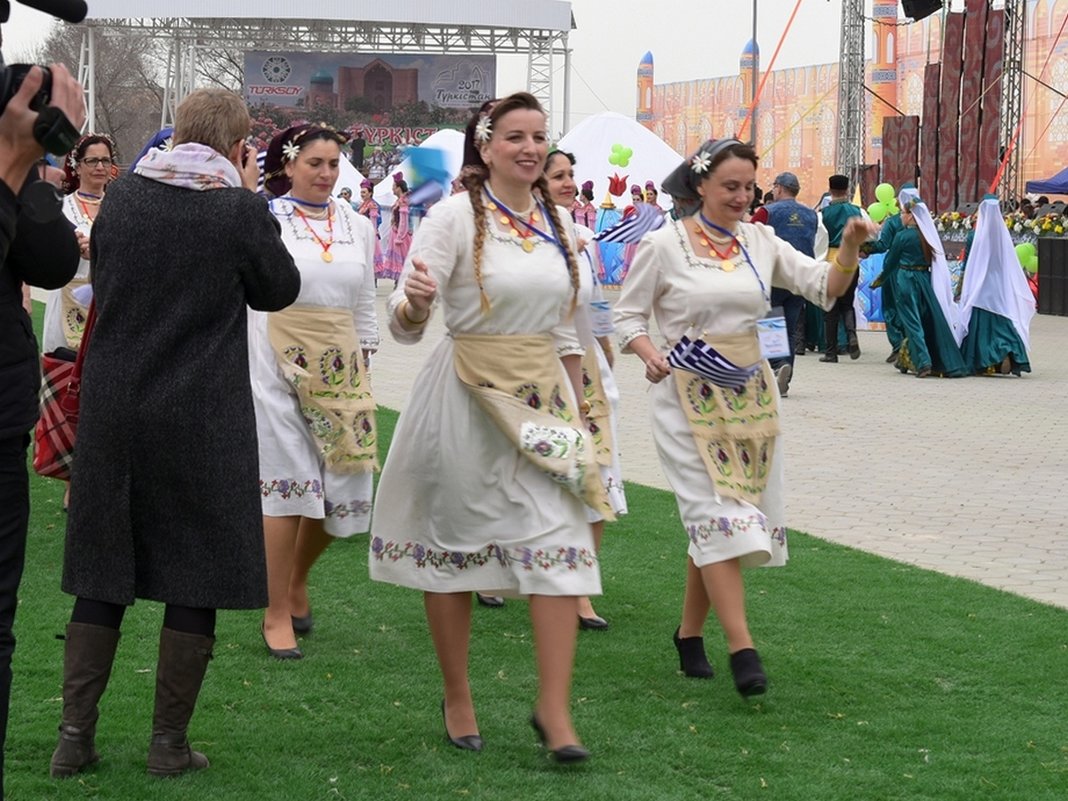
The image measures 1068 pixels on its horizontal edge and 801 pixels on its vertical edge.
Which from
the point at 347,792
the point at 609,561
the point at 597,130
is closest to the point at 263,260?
the point at 347,792

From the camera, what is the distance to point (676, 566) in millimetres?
7430

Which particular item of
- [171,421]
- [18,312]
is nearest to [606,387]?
[171,421]

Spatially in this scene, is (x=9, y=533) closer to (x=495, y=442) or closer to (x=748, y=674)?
(x=495, y=442)

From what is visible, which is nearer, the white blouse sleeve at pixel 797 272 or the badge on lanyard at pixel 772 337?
the white blouse sleeve at pixel 797 272

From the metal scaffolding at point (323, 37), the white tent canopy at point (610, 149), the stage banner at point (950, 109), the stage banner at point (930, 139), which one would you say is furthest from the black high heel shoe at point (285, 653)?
the metal scaffolding at point (323, 37)

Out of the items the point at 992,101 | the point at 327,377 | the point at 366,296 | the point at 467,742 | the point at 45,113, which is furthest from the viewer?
the point at 992,101

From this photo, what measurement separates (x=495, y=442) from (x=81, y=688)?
1238mm

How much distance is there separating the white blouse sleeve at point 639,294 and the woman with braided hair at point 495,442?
2.43 feet

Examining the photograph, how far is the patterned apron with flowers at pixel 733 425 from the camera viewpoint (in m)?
5.33

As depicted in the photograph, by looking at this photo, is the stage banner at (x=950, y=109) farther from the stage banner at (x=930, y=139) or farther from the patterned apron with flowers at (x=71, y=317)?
the patterned apron with flowers at (x=71, y=317)

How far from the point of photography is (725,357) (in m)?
5.36

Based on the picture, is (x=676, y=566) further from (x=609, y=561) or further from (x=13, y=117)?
(x=13, y=117)

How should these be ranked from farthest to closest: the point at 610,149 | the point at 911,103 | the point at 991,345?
the point at 911,103
the point at 610,149
the point at 991,345

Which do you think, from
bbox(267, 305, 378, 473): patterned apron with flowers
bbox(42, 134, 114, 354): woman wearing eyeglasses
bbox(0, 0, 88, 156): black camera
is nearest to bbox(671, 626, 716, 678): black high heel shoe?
bbox(267, 305, 378, 473): patterned apron with flowers
